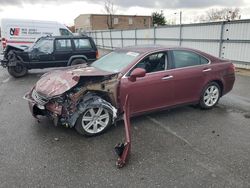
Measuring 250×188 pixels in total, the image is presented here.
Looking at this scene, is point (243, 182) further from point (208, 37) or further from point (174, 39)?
point (174, 39)

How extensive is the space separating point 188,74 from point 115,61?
1508mm

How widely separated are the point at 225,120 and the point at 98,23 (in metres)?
50.2

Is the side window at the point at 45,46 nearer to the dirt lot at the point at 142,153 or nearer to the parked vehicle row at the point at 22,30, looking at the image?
the parked vehicle row at the point at 22,30

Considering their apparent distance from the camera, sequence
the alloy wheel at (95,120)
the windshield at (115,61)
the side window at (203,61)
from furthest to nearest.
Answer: the side window at (203,61) < the windshield at (115,61) < the alloy wheel at (95,120)

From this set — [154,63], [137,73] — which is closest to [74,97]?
[137,73]

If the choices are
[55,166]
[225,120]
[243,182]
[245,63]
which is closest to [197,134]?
[225,120]

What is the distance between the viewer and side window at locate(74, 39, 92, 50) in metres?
10.2

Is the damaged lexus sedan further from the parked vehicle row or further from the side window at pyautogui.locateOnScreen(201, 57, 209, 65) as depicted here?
the parked vehicle row

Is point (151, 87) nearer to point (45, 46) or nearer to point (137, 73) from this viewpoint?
point (137, 73)

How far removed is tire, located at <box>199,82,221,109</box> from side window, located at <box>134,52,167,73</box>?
1.21 meters

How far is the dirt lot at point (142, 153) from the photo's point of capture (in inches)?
112

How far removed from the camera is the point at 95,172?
300 cm

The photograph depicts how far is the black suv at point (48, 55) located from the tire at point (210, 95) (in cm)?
640

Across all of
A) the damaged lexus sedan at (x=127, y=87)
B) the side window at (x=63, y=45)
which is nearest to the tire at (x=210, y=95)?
the damaged lexus sedan at (x=127, y=87)
